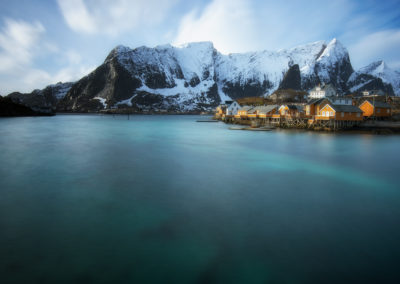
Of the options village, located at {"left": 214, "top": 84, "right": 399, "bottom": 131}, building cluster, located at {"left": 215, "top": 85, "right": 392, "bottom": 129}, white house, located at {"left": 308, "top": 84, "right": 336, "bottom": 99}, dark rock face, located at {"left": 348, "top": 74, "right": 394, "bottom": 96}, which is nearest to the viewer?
village, located at {"left": 214, "top": 84, "right": 399, "bottom": 131}

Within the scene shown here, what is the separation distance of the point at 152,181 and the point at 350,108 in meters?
42.8

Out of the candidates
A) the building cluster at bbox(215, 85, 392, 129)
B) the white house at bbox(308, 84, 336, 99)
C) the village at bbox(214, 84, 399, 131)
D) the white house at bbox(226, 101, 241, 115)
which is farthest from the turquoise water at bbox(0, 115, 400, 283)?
the white house at bbox(308, 84, 336, 99)

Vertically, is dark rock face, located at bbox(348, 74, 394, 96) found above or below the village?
above

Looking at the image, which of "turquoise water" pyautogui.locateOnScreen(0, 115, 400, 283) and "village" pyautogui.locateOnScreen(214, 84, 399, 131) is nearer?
"turquoise water" pyautogui.locateOnScreen(0, 115, 400, 283)

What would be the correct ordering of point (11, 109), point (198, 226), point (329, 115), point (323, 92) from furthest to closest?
point (11, 109) → point (323, 92) → point (329, 115) → point (198, 226)

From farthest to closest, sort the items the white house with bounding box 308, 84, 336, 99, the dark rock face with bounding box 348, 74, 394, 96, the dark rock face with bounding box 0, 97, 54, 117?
1. the dark rock face with bounding box 348, 74, 394, 96
2. the dark rock face with bounding box 0, 97, 54, 117
3. the white house with bounding box 308, 84, 336, 99

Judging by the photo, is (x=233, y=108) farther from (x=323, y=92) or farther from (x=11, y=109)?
(x=11, y=109)

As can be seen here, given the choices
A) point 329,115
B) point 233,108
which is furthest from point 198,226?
point 233,108

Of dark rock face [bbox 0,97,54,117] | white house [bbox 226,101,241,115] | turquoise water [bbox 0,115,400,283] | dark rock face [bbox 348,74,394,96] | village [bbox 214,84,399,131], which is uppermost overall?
dark rock face [bbox 348,74,394,96]

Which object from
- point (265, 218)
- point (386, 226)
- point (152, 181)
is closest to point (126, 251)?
point (265, 218)

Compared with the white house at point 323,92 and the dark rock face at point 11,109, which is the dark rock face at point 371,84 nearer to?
the white house at point 323,92

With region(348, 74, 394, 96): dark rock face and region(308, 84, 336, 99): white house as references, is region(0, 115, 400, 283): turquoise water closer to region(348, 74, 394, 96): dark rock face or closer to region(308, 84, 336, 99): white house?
region(308, 84, 336, 99): white house

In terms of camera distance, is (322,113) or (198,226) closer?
(198,226)

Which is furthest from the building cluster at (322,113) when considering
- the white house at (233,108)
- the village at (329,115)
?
the white house at (233,108)
